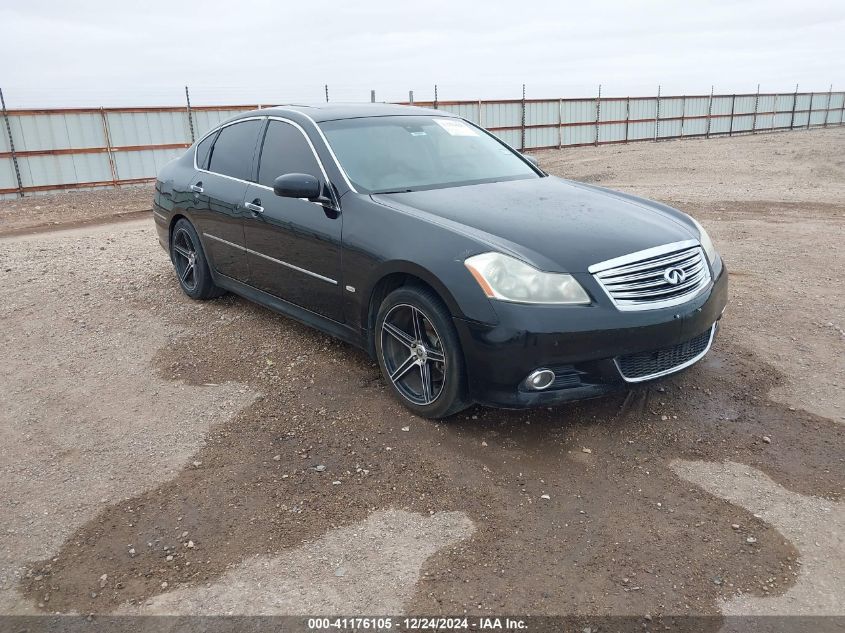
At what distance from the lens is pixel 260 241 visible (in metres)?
4.80

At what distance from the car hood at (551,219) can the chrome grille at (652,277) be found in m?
0.06

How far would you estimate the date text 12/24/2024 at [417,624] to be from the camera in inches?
93.3

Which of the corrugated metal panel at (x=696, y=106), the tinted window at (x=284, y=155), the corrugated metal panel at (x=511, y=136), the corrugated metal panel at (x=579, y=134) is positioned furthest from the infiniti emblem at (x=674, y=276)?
the corrugated metal panel at (x=696, y=106)

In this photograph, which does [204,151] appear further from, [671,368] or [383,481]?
[671,368]

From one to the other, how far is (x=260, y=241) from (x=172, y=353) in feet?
3.44

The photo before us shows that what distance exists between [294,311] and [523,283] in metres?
1.96

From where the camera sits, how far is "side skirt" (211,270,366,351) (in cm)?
421

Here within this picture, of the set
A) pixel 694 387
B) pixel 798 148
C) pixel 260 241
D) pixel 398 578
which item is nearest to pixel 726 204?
pixel 694 387

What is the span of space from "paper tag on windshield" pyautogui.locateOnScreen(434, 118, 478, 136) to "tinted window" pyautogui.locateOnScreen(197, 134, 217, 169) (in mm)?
2024

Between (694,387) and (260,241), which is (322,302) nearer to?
(260,241)

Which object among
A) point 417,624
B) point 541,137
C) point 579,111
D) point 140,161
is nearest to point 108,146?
point 140,161

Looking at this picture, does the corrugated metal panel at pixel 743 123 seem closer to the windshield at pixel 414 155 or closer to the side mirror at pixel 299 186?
the windshield at pixel 414 155

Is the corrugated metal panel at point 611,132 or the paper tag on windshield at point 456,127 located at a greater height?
the paper tag on windshield at point 456,127

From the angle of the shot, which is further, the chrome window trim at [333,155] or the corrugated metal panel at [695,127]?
the corrugated metal panel at [695,127]
